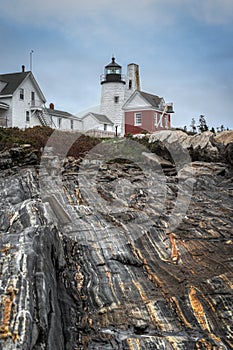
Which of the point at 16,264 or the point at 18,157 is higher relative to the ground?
the point at 18,157

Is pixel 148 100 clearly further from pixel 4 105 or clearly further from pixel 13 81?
pixel 4 105

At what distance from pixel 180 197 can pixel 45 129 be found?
523 inches

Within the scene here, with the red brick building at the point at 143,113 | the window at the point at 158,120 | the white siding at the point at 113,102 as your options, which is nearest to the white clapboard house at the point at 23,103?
the white siding at the point at 113,102

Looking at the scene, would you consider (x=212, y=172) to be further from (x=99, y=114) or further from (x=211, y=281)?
(x=99, y=114)

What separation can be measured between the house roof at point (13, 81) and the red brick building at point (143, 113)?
887cm

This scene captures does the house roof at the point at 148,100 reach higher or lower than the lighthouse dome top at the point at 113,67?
lower

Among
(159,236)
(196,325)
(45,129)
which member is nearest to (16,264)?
(196,325)

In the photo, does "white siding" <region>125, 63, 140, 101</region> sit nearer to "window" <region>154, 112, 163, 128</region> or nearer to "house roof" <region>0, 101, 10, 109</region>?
"window" <region>154, 112, 163, 128</region>

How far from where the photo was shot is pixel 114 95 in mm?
48906

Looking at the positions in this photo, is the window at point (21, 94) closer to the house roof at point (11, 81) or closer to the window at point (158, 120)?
the house roof at point (11, 81)

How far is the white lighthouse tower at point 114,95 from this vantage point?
48.7 metres

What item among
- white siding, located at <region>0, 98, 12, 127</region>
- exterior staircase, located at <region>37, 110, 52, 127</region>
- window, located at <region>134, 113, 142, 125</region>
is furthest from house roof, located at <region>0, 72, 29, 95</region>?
window, located at <region>134, 113, 142, 125</region>

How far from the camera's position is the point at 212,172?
24.6m

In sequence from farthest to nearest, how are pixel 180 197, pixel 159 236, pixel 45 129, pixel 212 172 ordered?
pixel 45 129 < pixel 212 172 < pixel 180 197 < pixel 159 236
